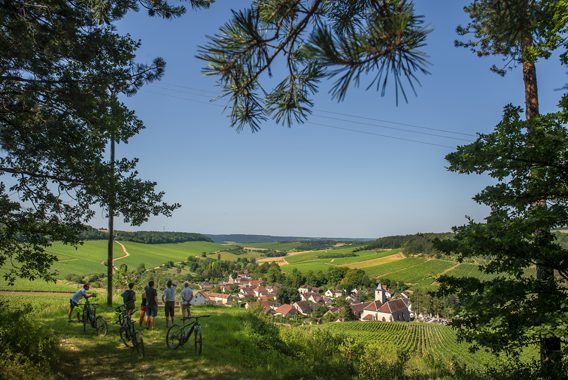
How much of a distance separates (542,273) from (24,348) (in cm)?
1051

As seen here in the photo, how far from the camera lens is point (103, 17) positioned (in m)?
5.83

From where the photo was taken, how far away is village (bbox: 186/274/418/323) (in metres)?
69.2

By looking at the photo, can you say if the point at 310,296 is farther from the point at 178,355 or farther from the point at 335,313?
the point at 178,355

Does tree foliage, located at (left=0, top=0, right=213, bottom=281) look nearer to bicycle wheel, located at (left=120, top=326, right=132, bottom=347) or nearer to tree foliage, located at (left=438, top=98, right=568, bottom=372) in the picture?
bicycle wheel, located at (left=120, top=326, right=132, bottom=347)

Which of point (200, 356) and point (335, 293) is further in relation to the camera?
point (335, 293)

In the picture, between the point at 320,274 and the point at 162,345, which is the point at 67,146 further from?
the point at 320,274

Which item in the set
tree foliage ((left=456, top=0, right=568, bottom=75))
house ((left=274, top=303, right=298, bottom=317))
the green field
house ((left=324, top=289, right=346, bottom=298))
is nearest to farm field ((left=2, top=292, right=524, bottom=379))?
tree foliage ((left=456, top=0, right=568, bottom=75))

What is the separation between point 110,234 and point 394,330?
51.8m

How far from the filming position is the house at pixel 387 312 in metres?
72.8

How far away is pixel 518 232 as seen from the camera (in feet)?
19.8

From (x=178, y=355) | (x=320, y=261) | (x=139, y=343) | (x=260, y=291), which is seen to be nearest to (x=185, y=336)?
(x=178, y=355)

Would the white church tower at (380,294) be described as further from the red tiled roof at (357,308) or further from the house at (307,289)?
the house at (307,289)

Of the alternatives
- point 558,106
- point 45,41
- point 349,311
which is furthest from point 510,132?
point 349,311

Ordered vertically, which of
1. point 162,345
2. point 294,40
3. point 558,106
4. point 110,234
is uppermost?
point 558,106
